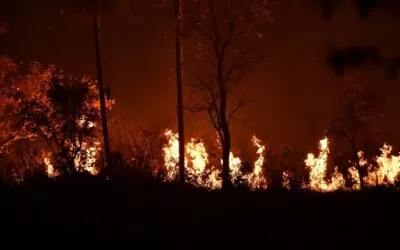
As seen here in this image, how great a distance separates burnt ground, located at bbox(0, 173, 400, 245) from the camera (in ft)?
33.0

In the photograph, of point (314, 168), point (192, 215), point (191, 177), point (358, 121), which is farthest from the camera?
point (314, 168)

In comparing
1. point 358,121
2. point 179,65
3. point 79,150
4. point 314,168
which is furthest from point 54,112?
point 314,168

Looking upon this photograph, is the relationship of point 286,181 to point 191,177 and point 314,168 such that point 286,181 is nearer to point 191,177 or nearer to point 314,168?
point 191,177

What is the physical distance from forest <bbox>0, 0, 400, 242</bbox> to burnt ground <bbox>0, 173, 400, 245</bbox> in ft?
0.08

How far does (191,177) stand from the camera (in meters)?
16.1

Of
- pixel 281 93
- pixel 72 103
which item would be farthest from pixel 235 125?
pixel 72 103

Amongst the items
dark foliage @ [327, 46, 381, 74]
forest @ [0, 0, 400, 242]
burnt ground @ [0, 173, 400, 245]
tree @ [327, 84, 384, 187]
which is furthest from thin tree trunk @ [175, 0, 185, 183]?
tree @ [327, 84, 384, 187]

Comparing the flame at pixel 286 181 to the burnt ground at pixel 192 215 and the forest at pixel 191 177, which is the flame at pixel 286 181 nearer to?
the forest at pixel 191 177

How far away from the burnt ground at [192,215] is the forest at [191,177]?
2cm

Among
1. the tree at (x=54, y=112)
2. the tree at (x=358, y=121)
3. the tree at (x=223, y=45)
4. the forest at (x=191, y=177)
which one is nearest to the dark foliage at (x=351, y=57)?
the forest at (x=191, y=177)

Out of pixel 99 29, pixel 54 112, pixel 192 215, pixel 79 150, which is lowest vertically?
pixel 192 215

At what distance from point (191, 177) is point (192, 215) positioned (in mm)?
5002

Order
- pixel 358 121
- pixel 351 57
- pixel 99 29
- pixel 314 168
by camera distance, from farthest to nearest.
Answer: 1. pixel 314 168
2. pixel 358 121
3. pixel 99 29
4. pixel 351 57

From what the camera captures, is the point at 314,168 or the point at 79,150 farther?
the point at 314,168
